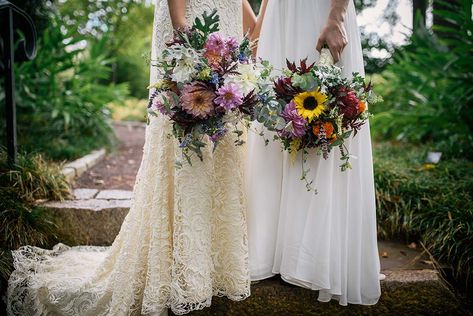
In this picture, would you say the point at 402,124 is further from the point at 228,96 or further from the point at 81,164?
the point at 228,96

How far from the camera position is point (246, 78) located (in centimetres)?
179

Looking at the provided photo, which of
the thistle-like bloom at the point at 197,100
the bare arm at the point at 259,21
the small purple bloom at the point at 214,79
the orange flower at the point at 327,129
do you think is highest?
the bare arm at the point at 259,21

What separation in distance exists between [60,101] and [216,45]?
377 cm

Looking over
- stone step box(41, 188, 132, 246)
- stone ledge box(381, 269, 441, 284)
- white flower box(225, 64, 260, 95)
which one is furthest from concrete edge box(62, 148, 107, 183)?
stone ledge box(381, 269, 441, 284)

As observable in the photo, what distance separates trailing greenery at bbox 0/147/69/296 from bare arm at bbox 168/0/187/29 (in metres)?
1.47

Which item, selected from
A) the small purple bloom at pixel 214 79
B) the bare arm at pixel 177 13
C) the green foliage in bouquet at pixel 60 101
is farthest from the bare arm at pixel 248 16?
the green foliage in bouquet at pixel 60 101

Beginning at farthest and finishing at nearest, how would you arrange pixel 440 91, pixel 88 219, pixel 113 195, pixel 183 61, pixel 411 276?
pixel 440 91 → pixel 113 195 → pixel 88 219 → pixel 411 276 → pixel 183 61

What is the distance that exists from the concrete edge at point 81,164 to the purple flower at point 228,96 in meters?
1.98

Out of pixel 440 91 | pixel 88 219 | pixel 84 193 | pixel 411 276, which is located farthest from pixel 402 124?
pixel 88 219

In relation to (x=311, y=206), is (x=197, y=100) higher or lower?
higher

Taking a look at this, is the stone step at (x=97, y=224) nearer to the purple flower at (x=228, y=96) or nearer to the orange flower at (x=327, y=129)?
the orange flower at (x=327, y=129)

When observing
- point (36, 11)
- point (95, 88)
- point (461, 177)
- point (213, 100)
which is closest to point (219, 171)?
point (213, 100)

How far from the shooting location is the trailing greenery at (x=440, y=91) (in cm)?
396

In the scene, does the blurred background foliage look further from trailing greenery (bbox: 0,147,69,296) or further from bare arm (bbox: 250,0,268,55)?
bare arm (bbox: 250,0,268,55)
